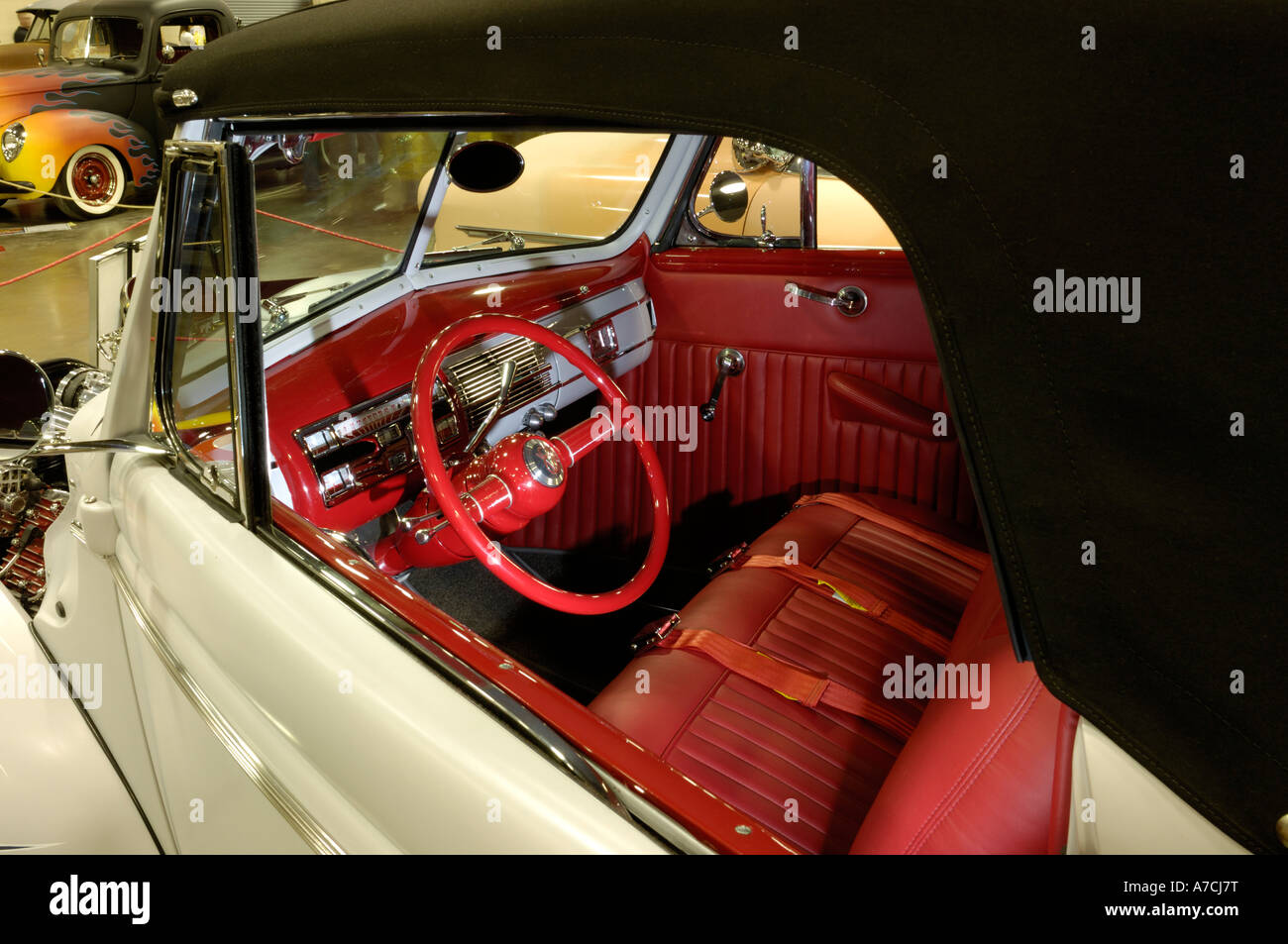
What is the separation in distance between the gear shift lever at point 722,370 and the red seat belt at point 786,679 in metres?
1.12

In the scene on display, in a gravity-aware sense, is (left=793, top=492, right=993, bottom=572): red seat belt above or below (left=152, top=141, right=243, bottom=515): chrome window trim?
below

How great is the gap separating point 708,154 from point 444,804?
244 cm

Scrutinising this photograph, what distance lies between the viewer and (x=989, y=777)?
83 centimetres

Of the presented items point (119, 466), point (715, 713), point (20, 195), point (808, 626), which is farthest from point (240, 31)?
point (20, 195)

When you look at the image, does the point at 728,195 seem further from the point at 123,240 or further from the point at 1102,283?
the point at 123,240

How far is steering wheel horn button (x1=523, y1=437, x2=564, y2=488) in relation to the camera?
5.31 ft

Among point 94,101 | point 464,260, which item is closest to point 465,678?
point 464,260

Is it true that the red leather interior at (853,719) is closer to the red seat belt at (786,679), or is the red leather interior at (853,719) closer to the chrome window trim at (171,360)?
the red seat belt at (786,679)

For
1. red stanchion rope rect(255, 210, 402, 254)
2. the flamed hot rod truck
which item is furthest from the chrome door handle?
the flamed hot rod truck

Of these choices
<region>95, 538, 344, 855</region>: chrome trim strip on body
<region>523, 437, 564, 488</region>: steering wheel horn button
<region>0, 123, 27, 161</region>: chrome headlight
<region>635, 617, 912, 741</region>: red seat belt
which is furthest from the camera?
<region>0, 123, 27, 161</region>: chrome headlight

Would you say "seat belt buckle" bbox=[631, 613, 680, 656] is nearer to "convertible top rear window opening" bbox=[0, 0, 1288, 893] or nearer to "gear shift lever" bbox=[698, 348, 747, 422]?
"convertible top rear window opening" bbox=[0, 0, 1288, 893]

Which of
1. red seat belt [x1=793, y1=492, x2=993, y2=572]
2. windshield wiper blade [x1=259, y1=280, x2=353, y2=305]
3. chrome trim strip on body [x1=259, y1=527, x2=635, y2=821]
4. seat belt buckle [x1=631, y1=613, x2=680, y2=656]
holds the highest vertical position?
windshield wiper blade [x1=259, y1=280, x2=353, y2=305]

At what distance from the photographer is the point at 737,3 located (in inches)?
25.7

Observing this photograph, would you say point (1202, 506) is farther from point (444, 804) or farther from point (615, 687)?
point (615, 687)
